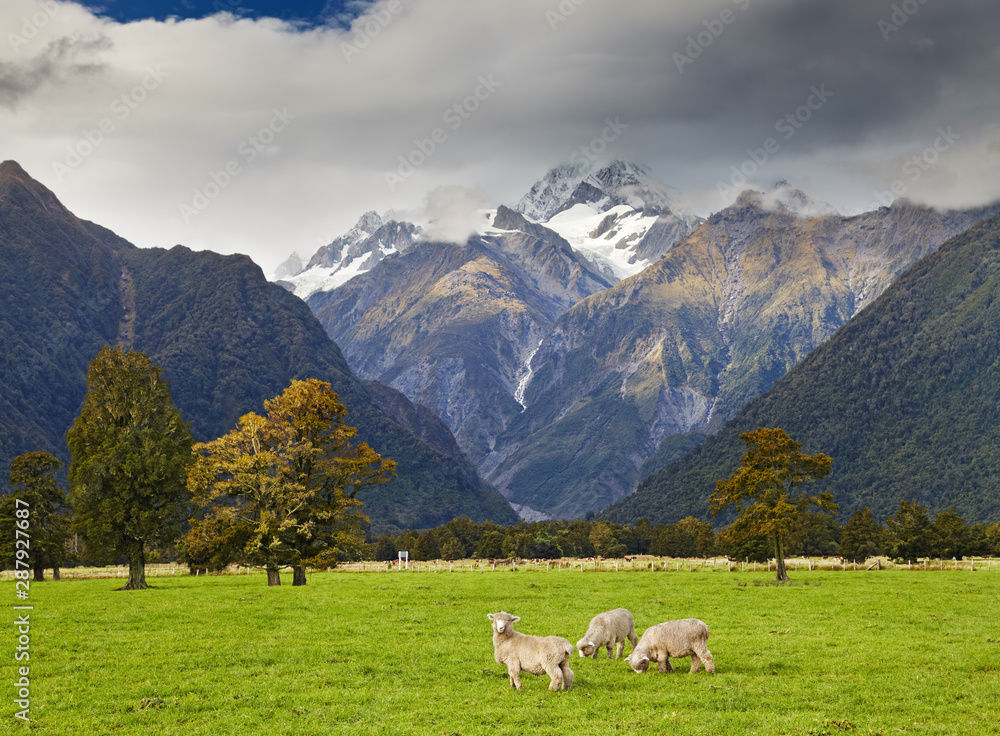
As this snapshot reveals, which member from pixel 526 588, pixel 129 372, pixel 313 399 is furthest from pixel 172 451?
pixel 526 588

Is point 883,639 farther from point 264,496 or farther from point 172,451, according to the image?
point 172,451

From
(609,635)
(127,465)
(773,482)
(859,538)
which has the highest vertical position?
(127,465)

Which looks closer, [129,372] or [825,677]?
[825,677]

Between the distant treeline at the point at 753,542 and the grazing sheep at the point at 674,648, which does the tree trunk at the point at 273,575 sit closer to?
the distant treeline at the point at 753,542

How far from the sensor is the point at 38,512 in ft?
258

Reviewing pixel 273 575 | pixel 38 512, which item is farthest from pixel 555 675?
pixel 38 512

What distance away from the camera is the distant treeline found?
103m

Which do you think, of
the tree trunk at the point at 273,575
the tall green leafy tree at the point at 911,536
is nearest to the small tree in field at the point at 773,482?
the tall green leafy tree at the point at 911,536

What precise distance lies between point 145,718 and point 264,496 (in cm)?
4111

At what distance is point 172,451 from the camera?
65812 millimetres

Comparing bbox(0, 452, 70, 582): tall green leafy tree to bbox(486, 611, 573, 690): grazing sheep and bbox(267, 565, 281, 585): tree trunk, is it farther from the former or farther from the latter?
bbox(486, 611, 573, 690): grazing sheep

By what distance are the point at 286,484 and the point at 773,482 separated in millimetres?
43003

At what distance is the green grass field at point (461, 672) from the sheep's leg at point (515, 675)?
1.02 feet

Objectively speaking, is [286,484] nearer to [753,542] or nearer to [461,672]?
[461,672]
